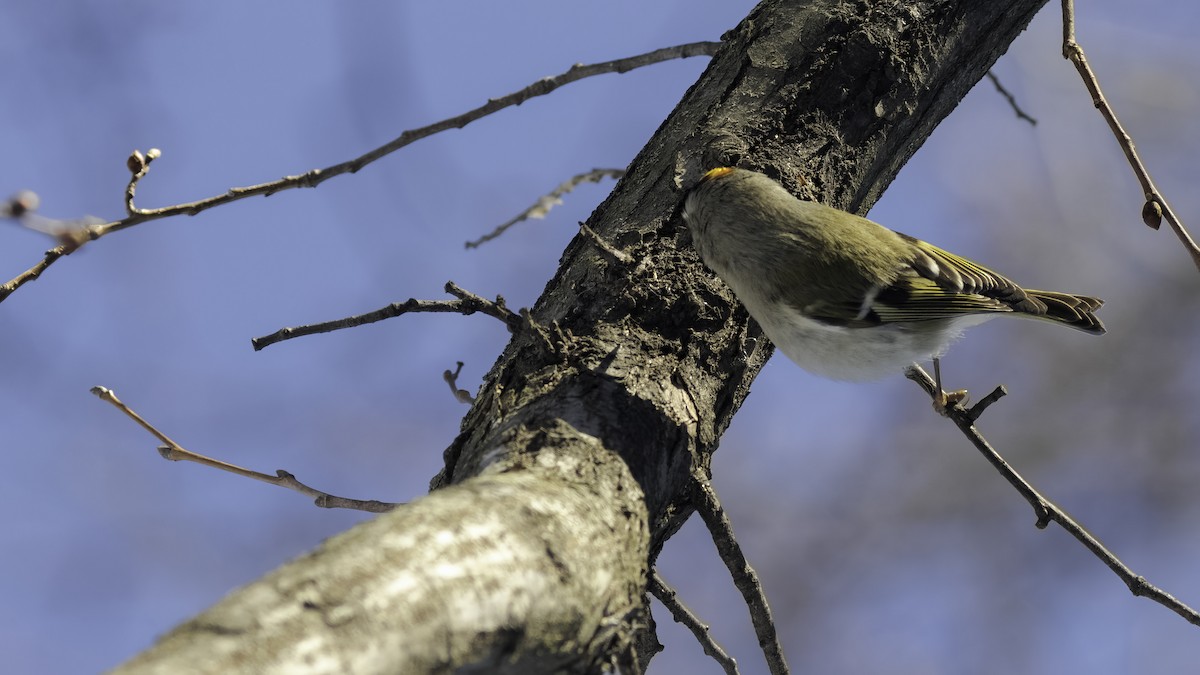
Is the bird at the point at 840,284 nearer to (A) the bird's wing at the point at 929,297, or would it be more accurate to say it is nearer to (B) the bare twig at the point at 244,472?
(A) the bird's wing at the point at 929,297

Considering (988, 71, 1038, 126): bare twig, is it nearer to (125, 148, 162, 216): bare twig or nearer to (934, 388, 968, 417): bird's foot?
(934, 388, 968, 417): bird's foot

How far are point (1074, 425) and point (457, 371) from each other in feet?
14.6

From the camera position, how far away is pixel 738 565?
174cm

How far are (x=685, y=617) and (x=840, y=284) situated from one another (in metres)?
0.88

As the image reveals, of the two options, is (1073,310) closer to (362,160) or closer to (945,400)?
(945,400)

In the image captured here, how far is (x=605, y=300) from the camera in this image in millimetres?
1770

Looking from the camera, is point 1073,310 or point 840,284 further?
point 1073,310

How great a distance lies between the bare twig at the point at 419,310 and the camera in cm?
170

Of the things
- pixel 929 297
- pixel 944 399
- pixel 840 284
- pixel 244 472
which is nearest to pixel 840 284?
pixel 840 284

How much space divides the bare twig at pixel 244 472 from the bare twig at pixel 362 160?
32 centimetres

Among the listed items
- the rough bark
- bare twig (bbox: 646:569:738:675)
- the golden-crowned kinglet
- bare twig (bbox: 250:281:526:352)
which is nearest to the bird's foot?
the golden-crowned kinglet

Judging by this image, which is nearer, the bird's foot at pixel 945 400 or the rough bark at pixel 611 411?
the rough bark at pixel 611 411

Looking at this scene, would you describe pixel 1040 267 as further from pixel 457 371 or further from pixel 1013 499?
pixel 457 371

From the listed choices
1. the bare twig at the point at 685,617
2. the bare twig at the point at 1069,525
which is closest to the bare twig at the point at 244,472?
the bare twig at the point at 685,617
